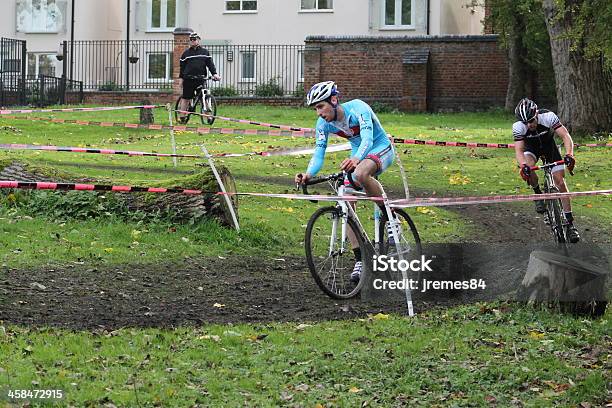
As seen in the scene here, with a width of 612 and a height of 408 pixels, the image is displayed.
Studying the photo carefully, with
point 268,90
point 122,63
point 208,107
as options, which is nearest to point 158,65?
point 122,63

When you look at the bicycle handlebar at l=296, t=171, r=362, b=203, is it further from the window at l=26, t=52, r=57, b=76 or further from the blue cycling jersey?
the window at l=26, t=52, r=57, b=76

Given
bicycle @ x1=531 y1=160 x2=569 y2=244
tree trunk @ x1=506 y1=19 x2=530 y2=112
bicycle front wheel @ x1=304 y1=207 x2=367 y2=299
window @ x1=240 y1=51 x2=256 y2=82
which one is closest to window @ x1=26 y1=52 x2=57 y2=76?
window @ x1=240 y1=51 x2=256 y2=82

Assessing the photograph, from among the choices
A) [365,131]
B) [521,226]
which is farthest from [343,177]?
[521,226]

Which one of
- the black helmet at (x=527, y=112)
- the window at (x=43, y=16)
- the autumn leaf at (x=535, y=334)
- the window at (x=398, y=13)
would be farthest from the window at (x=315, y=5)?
the autumn leaf at (x=535, y=334)

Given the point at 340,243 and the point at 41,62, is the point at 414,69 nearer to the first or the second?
the point at 41,62

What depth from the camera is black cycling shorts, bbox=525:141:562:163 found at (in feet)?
43.1

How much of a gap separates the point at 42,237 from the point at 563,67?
1624 centimetres

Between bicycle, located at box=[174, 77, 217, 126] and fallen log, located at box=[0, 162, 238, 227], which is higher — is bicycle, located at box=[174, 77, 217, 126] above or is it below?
above

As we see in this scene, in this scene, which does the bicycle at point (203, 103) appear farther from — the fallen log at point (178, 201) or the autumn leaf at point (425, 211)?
the fallen log at point (178, 201)

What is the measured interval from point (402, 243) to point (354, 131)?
0.99 metres

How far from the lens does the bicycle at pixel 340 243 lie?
10.4 m

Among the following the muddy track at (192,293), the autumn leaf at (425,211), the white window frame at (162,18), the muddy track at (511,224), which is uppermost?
the white window frame at (162,18)

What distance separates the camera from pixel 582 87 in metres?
26.3

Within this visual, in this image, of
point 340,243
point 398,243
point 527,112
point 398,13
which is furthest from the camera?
point 398,13
